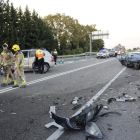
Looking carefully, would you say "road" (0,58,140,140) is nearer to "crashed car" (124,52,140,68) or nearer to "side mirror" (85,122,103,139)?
"side mirror" (85,122,103,139)

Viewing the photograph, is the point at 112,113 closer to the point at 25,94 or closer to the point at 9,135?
the point at 9,135

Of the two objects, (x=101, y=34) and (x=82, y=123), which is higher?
(x=101, y=34)

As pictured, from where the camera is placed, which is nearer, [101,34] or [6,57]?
[6,57]

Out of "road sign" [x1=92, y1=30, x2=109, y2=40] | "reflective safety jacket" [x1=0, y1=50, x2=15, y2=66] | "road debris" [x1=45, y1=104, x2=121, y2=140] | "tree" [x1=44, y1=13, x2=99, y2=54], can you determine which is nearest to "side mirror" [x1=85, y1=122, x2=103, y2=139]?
"road debris" [x1=45, y1=104, x2=121, y2=140]

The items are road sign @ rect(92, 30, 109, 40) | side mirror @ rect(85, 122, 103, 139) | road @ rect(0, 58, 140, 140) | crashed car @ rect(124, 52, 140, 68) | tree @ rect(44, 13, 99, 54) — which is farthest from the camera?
road sign @ rect(92, 30, 109, 40)

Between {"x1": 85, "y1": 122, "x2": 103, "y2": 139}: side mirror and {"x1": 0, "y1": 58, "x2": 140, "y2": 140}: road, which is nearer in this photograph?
{"x1": 85, "y1": 122, "x2": 103, "y2": 139}: side mirror

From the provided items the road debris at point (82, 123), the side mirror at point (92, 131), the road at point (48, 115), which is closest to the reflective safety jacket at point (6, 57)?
the road at point (48, 115)

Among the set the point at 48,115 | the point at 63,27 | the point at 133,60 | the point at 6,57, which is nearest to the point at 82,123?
the point at 48,115

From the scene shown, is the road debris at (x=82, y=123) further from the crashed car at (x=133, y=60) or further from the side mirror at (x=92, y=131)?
the crashed car at (x=133, y=60)

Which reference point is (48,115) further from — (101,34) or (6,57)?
(101,34)

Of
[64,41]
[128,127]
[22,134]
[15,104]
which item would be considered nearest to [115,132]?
[128,127]

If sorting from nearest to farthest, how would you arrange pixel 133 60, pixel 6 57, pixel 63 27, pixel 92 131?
pixel 92 131, pixel 6 57, pixel 133 60, pixel 63 27

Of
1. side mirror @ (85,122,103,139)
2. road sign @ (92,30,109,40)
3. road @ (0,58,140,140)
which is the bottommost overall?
road @ (0,58,140,140)

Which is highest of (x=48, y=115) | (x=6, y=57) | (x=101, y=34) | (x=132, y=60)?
(x=101, y=34)
